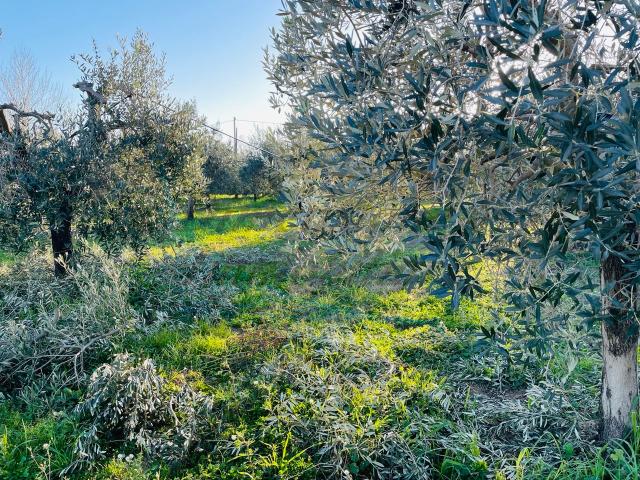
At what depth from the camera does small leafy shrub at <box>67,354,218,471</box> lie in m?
3.43

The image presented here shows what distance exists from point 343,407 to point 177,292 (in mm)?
3962

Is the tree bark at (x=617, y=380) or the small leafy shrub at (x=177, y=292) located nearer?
the tree bark at (x=617, y=380)

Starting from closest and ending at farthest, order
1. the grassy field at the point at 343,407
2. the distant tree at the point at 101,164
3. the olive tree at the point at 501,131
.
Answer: the olive tree at the point at 501,131, the grassy field at the point at 343,407, the distant tree at the point at 101,164

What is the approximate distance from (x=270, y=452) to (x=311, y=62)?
285 cm

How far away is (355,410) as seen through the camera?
3590mm

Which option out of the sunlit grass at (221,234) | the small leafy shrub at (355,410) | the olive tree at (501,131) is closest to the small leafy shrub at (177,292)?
the small leafy shrub at (355,410)

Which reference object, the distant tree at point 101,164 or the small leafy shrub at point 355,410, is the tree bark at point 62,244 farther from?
the small leafy shrub at point 355,410

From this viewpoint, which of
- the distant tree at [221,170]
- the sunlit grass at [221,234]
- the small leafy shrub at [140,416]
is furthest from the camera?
the distant tree at [221,170]

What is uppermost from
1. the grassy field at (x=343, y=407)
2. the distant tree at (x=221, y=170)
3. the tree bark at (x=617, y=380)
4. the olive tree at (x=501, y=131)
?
the distant tree at (x=221, y=170)

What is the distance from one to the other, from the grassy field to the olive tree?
784mm

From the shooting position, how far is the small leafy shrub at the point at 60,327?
4.63 m

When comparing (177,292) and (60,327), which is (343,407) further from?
(177,292)

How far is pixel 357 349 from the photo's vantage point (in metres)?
4.86

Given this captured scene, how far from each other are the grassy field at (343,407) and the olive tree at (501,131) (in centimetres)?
78
